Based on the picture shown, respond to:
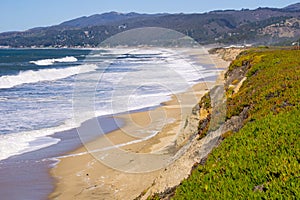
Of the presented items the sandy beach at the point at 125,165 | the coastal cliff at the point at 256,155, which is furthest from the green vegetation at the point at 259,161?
the sandy beach at the point at 125,165

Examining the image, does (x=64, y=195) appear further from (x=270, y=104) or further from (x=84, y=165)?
(x=270, y=104)

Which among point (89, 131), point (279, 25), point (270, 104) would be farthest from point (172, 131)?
point (279, 25)

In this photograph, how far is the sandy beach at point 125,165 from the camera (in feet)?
32.8

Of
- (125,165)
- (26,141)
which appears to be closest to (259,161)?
(125,165)

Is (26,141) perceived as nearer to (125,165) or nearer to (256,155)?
(125,165)

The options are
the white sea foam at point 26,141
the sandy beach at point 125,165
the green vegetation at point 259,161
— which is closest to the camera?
the green vegetation at point 259,161

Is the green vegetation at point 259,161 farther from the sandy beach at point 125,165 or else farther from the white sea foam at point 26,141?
the white sea foam at point 26,141

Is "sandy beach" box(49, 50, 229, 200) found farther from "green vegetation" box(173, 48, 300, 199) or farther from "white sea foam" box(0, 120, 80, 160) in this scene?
"green vegetation" box(173, 48, 300, 199)

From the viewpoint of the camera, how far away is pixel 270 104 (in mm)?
7926

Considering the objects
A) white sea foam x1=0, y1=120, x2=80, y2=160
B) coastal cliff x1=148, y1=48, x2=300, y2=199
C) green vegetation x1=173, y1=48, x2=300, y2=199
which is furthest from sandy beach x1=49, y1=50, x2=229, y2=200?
green vegetation x1=173, y1=48, x2=300, y2=199

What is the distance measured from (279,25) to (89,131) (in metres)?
171

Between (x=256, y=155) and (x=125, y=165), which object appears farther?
(x=125, y=165)

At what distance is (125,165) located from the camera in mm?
13062

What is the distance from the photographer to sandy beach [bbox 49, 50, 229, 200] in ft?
32.8
